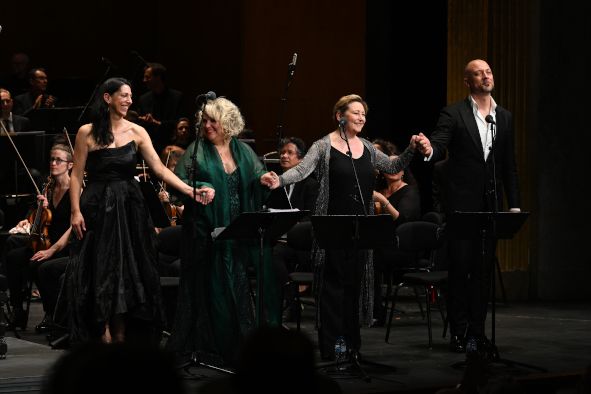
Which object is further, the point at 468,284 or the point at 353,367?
the point at 468,284

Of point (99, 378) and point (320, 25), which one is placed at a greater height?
point (320, 25)

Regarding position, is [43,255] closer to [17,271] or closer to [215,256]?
[17,271]

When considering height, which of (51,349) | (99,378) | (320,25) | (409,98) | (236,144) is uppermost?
(320,25)

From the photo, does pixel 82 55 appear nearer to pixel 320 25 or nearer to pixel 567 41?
pixel 320 25

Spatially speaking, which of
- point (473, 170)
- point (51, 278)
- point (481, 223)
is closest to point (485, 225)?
point (481, 223)

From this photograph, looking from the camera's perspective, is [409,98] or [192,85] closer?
[409,98]

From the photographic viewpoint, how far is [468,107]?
6.46m

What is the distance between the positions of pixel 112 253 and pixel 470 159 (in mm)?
2074

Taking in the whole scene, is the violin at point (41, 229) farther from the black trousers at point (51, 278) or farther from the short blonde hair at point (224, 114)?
the short blonde hair at point (224, 114)

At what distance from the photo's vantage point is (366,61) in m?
11.4

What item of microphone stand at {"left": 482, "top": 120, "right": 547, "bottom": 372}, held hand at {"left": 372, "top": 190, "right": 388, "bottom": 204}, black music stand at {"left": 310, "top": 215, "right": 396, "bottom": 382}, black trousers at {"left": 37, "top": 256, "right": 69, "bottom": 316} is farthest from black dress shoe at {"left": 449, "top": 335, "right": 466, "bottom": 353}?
black trousers at {"left": 37, "top": 256, "right": 69, "bottom": 316}

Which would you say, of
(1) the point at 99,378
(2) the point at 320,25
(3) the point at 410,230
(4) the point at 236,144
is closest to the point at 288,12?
(2) the point at 320,25

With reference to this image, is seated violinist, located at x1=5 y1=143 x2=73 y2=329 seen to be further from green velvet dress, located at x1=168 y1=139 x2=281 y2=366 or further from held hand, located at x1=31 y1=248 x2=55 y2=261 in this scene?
green velvet dress, located at x1=168 y1=139 x2=281 y2=366

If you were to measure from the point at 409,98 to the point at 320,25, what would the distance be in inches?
52.4
